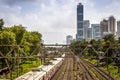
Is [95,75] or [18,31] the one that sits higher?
[18,31]

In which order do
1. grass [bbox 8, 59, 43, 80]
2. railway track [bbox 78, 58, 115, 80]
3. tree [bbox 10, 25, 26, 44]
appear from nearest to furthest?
1. grass [bbox 8, 59, 43, 80]
2. railway track [bbox 78, 58, 115, 80]
3. tree [bbox 10, 25, 26, 44]

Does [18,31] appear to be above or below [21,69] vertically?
above

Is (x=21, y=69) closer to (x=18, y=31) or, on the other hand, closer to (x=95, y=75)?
(x=18, y=31)

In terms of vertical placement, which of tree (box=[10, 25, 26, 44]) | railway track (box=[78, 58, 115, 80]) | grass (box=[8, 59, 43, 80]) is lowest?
railway track (box=[78, 58, 115, 80])

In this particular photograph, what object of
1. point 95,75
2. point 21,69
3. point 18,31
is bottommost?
point 95,75

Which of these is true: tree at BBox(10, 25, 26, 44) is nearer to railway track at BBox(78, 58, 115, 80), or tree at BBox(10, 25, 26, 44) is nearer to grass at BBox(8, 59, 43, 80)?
grass at BBox(8, 59, 43, 80)

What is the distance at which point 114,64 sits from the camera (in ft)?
247

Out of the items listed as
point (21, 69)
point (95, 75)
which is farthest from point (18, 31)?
point (95, 75)

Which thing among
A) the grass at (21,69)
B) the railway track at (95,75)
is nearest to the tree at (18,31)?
the grass at (21,69)

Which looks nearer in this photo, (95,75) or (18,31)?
(95,75)

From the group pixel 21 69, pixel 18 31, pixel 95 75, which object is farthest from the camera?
pixel 18 31

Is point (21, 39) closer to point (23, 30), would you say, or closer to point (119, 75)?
point (23, 30)

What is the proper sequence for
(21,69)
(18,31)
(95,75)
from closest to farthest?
(95,75) < (21,69) < (18,31)

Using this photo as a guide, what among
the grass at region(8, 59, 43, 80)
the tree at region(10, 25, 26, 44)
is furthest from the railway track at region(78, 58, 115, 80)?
the tree at region(10, 25, 26, 44)
